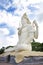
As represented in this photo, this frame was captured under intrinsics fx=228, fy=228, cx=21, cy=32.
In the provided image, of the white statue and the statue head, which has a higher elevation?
the statue head

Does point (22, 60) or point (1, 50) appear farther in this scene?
point (1, 50)

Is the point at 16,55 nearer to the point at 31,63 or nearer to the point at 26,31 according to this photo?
the point at 31,63

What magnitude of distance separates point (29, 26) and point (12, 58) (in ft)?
5.05

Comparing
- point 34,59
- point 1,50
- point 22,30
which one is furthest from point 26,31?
point 34,59

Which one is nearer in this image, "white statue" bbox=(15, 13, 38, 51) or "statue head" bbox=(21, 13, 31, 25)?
"white statue" bbox=(15, 13, 38, 51)

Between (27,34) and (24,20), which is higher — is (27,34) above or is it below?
below

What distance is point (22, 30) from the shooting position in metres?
8.53

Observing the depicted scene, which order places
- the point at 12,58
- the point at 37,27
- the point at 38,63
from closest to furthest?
the point at 38,63, the point at 12,58, the point at 37,27

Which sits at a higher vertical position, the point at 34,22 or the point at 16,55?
the point at 34,22

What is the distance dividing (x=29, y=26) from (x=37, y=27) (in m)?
0.30

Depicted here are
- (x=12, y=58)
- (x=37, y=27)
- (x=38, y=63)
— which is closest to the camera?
(x=38, y=63)

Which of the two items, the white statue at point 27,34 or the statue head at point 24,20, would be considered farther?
the statue head at point 24,20

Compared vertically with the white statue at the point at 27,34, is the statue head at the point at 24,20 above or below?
above

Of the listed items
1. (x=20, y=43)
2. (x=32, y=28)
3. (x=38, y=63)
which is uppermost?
(x=32, y=28)
